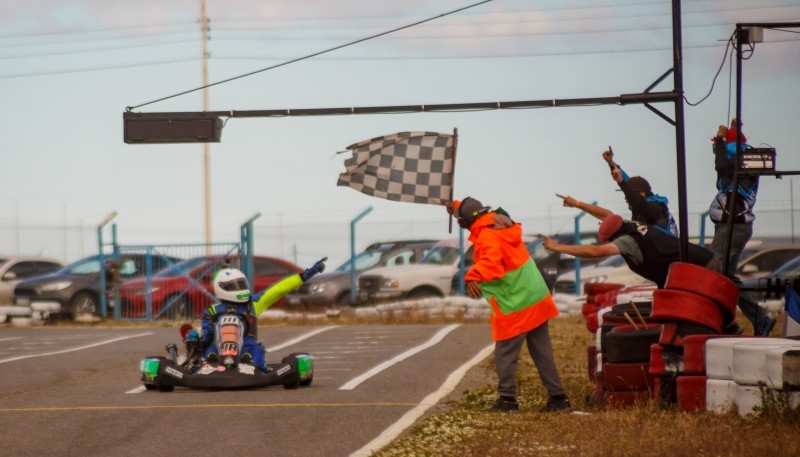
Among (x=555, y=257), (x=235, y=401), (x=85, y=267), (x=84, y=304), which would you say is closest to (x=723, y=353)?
(x=235, y=401)

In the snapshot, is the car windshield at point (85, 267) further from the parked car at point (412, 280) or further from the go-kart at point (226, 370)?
the go-kart at point (226, 370)

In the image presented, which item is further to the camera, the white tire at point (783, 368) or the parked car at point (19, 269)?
the parked car at point (19, 269)

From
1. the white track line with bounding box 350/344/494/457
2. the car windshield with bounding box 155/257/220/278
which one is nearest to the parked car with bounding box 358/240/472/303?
the car windshield with bounding box 155/257/220/278

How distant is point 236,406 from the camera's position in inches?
426

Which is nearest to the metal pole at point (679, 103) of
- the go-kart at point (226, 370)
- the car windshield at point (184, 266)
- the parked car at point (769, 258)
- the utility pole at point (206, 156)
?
the go-kart at point (226, 370)

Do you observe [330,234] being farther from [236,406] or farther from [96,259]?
[236,406]

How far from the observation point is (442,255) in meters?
26.9

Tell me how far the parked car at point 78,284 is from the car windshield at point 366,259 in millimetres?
4095

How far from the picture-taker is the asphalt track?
28.9 feet

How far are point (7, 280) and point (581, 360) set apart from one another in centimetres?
1866

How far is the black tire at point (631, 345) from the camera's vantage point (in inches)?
402

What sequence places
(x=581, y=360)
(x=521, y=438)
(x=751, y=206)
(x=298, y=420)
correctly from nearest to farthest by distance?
(x=521, y=438)
(x=298, y=420)
(x=751, y=206)
(x=581, y=360)

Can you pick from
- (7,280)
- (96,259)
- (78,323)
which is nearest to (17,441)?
(78,323)

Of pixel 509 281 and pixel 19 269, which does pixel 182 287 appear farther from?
pixel 509 281
